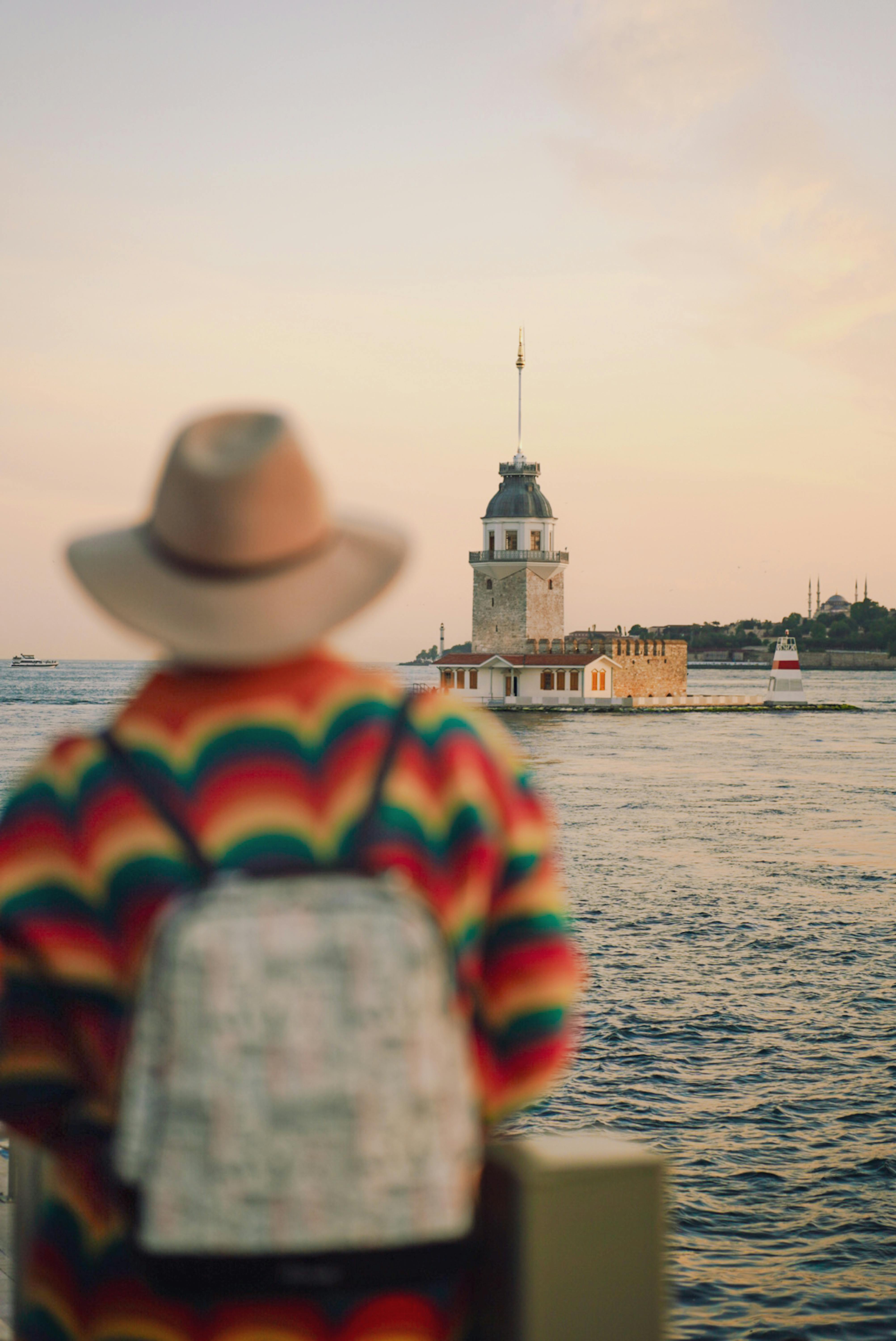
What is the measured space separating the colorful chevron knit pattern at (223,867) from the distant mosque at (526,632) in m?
59.6

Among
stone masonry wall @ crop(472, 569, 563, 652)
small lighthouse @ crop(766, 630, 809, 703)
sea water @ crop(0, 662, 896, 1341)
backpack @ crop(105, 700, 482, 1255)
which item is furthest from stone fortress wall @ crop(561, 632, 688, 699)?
backpack @ crop(105, 700, 482, 1255)

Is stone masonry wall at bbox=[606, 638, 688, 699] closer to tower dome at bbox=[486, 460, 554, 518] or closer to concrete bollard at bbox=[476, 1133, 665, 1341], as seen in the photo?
tower dome at bbox=[486, 460, 554, 518]

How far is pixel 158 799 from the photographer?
124 cm

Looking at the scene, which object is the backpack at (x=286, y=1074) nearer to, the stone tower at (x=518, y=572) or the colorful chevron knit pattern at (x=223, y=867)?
the colorful chevron knit pattern at (x=223, y=867)

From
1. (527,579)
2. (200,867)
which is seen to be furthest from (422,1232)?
(527,579)

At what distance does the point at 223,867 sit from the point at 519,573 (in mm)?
61194

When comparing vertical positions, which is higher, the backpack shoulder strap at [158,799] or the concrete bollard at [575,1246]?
the backpack shoulder strap at [158,799]

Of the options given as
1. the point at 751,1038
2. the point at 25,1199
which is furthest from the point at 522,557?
the point at 25,1199

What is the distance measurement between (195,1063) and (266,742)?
296 millimetres

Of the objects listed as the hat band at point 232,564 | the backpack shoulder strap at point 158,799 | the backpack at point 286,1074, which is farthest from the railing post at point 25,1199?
the hat band at point 232,564

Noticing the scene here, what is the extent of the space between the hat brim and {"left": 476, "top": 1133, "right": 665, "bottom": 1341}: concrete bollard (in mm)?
528

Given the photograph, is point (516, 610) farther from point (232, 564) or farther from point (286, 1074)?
point (286, 1074)

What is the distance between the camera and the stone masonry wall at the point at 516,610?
62.1 metres

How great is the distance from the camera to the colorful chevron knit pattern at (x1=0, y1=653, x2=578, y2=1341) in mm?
1236
